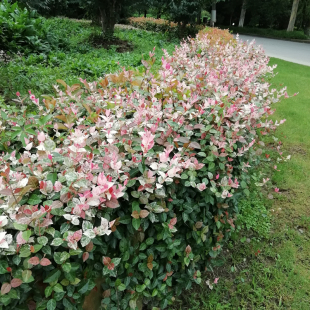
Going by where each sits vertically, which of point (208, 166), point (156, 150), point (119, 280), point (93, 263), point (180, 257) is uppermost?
point (156, 150)

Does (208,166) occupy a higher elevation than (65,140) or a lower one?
lower

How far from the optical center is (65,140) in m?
1.62

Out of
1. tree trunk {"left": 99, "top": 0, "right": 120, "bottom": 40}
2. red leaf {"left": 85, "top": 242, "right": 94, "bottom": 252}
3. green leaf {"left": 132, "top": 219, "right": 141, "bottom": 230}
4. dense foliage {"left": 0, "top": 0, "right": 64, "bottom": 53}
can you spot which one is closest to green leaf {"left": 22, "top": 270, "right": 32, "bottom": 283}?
red leaf {"left": 85, "top": 242, "right": 94, "bottom": 252}

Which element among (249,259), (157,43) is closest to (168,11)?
(157,43)

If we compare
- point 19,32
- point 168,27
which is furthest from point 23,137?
point 168,27

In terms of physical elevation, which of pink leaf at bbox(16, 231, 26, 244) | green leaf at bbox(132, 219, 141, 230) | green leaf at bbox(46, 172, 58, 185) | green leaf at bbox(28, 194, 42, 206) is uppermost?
green leaf at bbox(46, 172, 58, 185)

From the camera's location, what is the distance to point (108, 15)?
8961 millimetres

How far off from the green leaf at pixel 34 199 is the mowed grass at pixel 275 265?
1429 millimetres

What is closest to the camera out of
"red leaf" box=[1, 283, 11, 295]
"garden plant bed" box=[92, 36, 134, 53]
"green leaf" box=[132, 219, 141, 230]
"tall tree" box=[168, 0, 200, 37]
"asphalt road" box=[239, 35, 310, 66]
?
"red leaf" box=[1, 283, 11, 295]

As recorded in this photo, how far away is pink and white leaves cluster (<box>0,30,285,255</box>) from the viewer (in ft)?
3.76

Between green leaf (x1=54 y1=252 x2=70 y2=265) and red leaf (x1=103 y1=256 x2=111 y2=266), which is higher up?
green leaf (x1=54 y1=252 x2=70 y2=265)

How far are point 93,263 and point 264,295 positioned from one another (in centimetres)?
157

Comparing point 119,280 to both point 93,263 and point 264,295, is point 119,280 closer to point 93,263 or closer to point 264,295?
point 93,263

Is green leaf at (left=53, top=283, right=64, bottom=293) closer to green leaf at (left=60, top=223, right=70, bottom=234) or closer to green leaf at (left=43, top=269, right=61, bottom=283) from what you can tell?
green leaf at (left=43, top=269, right=61, bottom=283)
